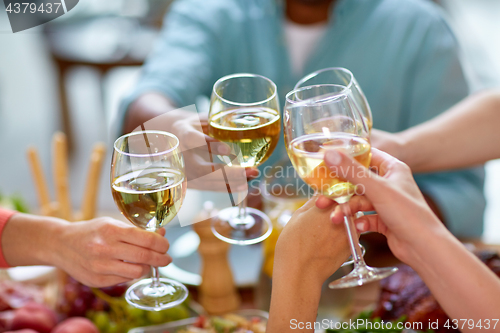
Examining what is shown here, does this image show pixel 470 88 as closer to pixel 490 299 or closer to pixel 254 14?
pixel 254 14

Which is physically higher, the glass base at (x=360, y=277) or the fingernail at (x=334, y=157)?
the fingernail at (x=334, y=157)

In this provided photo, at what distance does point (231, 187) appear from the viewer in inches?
39.5

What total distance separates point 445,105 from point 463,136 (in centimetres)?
47

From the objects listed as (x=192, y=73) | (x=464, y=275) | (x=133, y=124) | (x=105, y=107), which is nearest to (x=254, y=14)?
(x=192, y=73)

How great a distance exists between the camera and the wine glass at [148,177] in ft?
2.44

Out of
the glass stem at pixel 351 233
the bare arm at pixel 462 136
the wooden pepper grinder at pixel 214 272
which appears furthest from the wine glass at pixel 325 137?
the bare arm at pixel 462 136

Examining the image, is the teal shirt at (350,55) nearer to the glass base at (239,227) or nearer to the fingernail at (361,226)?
the glass base at (239,227)

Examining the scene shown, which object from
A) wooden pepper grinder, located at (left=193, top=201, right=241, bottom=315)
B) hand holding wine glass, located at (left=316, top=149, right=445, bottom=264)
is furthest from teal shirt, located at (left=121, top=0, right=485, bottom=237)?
hand holding wine glass, located at (left=316, top=149, right=445, bottom=264)

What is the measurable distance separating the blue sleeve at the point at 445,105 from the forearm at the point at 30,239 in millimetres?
1237

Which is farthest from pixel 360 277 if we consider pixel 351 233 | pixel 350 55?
pixel 350 55

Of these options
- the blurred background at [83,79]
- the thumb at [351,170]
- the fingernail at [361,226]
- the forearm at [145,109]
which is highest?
the thumb at [351,170]

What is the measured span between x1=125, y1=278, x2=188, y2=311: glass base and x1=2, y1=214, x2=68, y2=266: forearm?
0.18 meters

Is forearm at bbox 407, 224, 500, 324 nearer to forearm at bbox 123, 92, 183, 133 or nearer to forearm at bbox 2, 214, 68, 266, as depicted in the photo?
forearm at bbox 2, 214, 68, 266

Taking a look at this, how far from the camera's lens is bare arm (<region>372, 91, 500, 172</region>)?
1.34 meters
